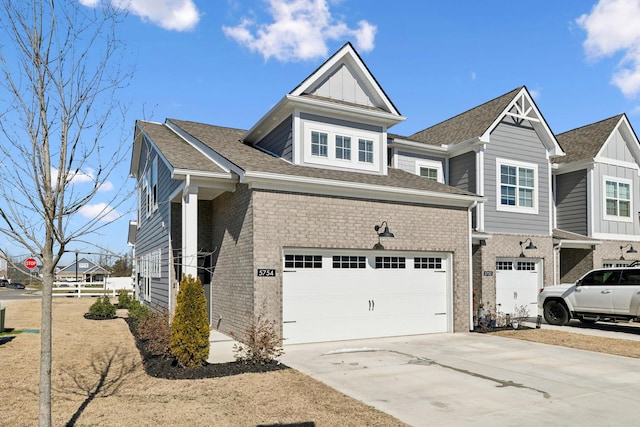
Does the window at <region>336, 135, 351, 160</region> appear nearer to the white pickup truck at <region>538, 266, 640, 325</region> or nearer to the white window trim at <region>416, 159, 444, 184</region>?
the white window trim at <region>416, 159, 444, 184</region>

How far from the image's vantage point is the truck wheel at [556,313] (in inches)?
659

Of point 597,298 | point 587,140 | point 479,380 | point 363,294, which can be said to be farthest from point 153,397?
point 587,140

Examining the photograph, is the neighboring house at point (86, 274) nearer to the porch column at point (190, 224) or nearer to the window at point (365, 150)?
the porch column at point (190, 224)

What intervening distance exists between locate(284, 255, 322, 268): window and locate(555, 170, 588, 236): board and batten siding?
44.6ft

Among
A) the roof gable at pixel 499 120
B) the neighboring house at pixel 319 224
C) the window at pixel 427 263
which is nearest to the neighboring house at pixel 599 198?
the roof gable at pixel 499 120

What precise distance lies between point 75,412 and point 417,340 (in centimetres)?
888

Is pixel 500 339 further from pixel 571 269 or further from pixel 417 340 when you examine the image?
pixel 571 269

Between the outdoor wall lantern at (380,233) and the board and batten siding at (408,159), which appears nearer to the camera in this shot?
the outdoor wall lantern at (380,233)

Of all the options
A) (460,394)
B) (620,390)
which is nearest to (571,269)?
(620,390)

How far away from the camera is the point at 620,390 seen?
7.98 meters

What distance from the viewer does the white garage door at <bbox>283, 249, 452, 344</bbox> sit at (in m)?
12.3

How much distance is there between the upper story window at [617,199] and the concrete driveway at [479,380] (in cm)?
1133

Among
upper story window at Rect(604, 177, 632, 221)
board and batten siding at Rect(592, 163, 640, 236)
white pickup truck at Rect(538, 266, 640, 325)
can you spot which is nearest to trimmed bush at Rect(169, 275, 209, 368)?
white pickup truck at Rect(538, 266, 640, 325)

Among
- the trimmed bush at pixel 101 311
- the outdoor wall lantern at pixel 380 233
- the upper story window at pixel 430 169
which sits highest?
the upper story window at pixel 430 169
